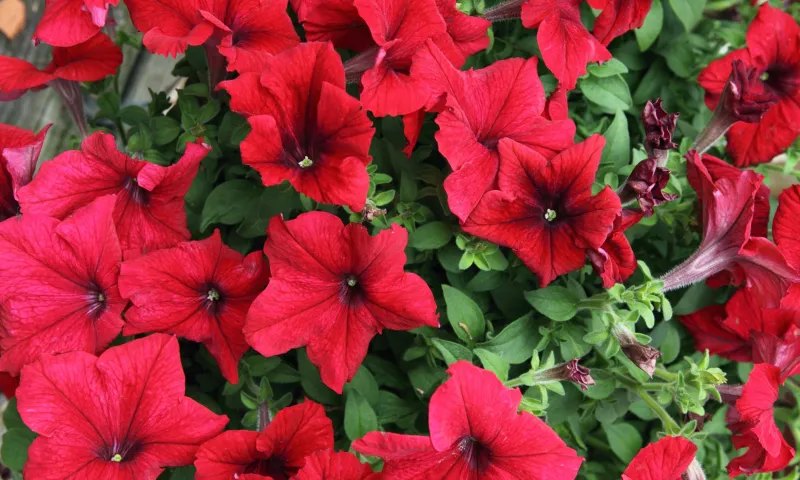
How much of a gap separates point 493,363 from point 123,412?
0.48 metres

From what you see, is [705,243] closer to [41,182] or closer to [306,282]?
[306,282]

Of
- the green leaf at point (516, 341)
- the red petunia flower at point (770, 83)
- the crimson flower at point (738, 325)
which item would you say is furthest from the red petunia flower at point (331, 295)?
the red petunia flower at point (770, 83)

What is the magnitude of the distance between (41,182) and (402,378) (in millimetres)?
600

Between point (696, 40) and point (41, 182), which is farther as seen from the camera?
point (696, 40)

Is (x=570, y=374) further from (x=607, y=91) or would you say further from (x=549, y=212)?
(x=607, y=91)

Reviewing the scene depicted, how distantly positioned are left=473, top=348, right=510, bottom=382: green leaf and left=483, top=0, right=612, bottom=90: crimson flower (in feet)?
1.27

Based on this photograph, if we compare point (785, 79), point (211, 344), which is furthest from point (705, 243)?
point (211, 344)

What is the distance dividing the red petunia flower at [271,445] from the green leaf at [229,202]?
1.04 ft

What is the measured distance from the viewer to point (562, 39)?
1.00m

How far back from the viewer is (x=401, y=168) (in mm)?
1052

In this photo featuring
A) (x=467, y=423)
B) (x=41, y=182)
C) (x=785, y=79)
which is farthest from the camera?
(x=785, y=79)

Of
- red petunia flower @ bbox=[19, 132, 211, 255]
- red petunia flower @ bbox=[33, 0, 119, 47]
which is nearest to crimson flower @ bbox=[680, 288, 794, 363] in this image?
red petunia flower @ bbox=[19, 132, 211, 255]

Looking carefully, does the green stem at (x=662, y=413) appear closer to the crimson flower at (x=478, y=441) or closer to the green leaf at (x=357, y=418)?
the crimson flower at (x=478, y=441)

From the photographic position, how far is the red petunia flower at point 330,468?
31.7 inches
